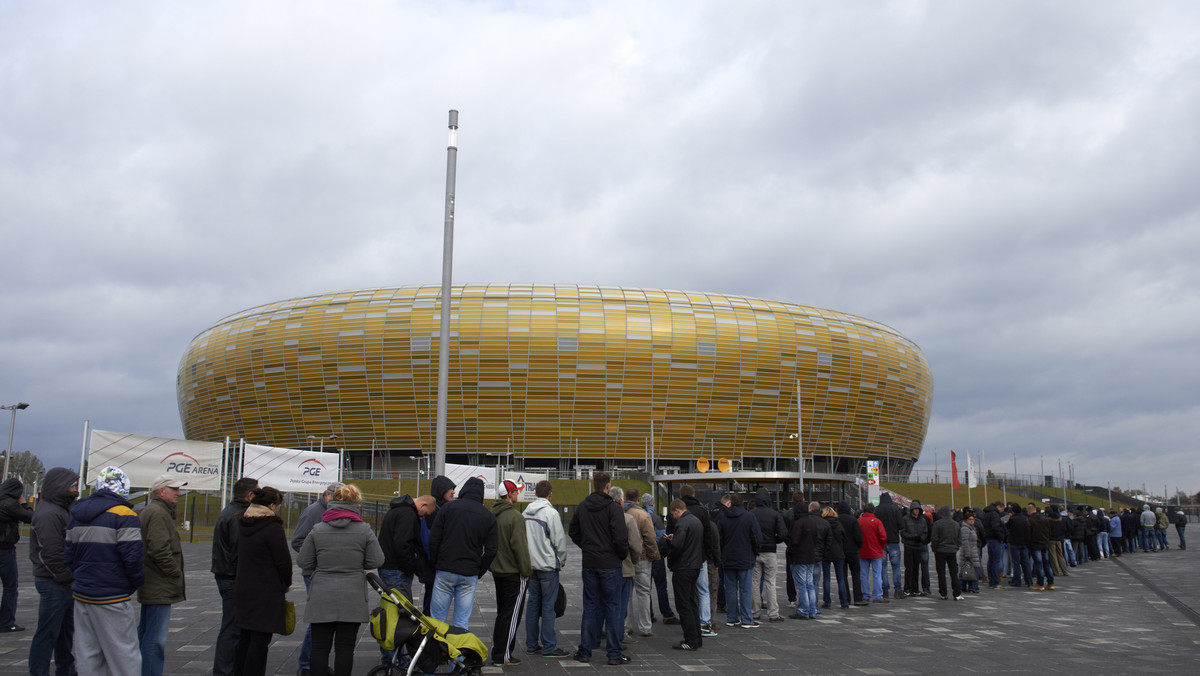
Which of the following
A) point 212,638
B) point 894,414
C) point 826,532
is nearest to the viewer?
point 212,638

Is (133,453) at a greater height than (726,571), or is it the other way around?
(133,453)

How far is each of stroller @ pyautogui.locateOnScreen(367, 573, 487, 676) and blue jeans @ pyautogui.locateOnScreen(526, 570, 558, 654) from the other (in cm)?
221

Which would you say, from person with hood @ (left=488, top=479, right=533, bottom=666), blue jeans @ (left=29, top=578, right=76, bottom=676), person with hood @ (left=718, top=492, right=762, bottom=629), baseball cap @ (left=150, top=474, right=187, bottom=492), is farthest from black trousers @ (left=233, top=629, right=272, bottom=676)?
person with hood @ (left=718, top=492, right=762, bottom=629)

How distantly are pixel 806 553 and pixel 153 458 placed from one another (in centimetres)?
1392

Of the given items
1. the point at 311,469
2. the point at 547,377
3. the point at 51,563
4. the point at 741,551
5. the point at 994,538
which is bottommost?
the point at 994,538

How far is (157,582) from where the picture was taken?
6777 millimetres

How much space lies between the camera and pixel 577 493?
51.0m

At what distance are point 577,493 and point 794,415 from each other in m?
22.0

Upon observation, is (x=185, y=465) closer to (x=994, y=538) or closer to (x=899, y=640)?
(x=899, y=640)

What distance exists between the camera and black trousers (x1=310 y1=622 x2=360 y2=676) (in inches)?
255

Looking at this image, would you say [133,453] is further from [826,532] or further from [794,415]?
[794,415]

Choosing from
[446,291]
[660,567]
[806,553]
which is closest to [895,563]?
[806,553]

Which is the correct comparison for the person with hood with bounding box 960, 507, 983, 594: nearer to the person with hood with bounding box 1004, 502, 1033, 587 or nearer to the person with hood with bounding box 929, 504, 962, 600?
the person with hood with bounding box 929, 504, 962, 600

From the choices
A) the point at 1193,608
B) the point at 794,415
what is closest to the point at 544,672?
the point at 1193,608
